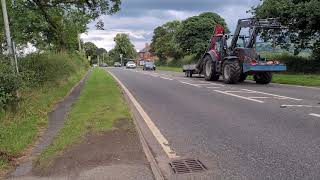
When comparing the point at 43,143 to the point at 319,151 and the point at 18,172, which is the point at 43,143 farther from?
the point at 319,151

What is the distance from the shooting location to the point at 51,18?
81.0ft

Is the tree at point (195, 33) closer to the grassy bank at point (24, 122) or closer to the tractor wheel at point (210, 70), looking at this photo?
the tractor wheel at point (210, 70)

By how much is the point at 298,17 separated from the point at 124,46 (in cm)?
12570

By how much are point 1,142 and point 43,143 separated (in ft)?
2.48

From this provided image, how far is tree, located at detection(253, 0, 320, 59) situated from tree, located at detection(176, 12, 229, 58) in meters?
28.4

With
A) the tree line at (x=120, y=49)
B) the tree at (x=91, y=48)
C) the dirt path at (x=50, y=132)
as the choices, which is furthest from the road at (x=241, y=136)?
the tree at (x=91, y=48)

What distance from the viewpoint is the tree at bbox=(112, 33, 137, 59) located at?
157 meters

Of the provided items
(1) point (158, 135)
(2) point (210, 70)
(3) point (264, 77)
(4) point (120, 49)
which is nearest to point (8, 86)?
(1) point (158, 135)

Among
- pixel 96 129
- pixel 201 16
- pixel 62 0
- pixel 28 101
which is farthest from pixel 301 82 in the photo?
pixel 201 16

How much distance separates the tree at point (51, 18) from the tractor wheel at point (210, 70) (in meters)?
7.73

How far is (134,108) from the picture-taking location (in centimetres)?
1505

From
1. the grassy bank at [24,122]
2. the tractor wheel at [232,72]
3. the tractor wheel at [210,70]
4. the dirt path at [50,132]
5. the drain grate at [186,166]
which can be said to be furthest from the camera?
the tractor wheel at [210,70]

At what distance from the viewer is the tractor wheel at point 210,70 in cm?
2922

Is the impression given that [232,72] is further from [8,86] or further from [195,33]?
[195,33]
